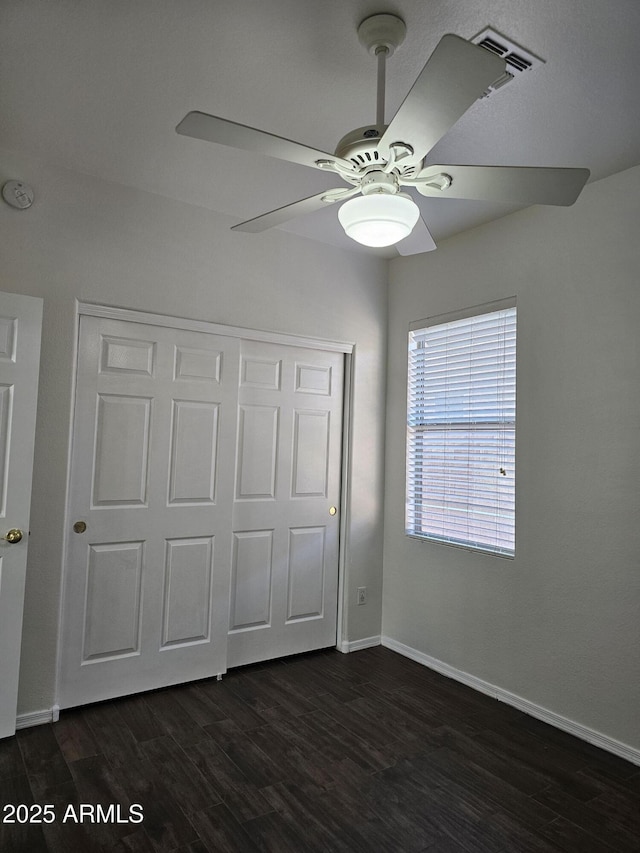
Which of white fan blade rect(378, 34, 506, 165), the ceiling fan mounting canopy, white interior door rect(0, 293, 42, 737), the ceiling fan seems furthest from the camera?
→ white interior door rect(0, 293, 42, 737)

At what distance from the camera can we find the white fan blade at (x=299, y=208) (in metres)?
1.79

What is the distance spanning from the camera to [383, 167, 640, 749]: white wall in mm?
2641

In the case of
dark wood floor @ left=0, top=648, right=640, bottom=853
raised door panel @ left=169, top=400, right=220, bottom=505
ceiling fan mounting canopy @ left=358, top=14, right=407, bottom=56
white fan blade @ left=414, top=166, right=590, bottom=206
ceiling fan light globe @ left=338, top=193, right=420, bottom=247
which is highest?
ceiling fan mounting canopy @ left=358, top=14, right=407, bottom=56

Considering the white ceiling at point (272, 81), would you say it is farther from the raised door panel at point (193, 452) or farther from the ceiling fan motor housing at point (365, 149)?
the raised door panel at point (193, 452)

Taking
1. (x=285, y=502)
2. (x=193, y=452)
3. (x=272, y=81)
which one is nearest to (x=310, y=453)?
(x=285, y=502)

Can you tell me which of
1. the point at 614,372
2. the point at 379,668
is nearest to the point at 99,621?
the point at 379,668

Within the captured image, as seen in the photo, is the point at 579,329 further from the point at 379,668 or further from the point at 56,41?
the point at 56,41

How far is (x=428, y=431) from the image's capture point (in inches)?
147

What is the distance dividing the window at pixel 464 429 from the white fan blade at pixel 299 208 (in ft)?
5.56

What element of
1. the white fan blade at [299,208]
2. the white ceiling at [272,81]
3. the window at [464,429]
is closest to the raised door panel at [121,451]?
the white ceiling at [272,81]

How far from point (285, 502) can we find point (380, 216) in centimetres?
231

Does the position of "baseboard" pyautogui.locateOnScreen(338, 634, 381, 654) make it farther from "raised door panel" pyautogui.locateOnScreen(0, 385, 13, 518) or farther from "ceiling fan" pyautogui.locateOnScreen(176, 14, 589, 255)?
"ceiling fan" pyautogui.locateOnScreen(176, 14, 589, 255)

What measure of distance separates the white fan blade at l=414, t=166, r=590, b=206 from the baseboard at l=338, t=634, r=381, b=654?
2962 mm

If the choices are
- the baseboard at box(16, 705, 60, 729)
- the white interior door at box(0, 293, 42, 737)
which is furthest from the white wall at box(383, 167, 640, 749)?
the white interior door at box(0, 293, 42, 737)
